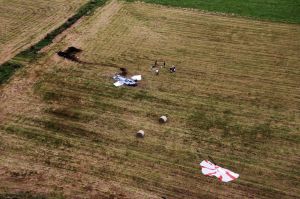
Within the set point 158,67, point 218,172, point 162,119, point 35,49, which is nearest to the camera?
point 218,172

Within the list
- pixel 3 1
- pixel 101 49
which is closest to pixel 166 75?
pixel 101 49

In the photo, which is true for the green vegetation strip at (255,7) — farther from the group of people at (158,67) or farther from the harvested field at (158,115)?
the group of people at (158,67)

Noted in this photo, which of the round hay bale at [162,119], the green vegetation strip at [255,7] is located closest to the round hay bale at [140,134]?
the round hay bale at [162,119]

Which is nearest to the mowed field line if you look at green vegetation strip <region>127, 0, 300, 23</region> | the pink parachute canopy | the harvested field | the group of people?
the harvested field

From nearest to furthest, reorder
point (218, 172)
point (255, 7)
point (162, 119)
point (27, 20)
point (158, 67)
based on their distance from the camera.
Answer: point (218, 172)
point (162, 119)
point (158, 67)
point (27, 20)
point (255, 7)

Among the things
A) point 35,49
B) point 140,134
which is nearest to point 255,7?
point 35,49

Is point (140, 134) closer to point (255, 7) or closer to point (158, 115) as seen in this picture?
point (158, 115)

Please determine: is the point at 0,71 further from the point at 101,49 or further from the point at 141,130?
the point at 141,130
